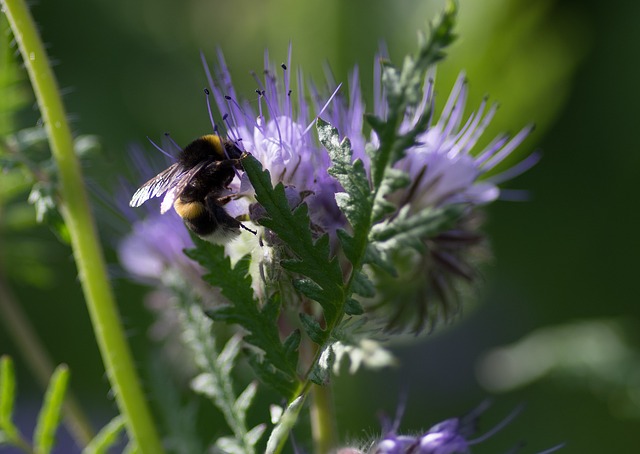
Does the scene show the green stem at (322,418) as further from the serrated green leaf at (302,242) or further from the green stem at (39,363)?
the green stem at (39,363)

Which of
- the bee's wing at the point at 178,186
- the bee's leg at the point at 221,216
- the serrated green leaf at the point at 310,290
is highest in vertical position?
the bee's wing at the point at 178,186

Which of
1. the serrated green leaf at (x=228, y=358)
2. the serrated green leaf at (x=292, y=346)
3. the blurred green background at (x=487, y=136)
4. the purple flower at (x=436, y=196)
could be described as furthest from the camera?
the blurred green background at (x=487, y=136)

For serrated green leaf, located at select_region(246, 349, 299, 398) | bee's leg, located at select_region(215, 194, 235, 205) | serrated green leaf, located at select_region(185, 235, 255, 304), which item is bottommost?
serrated green leaf, located at select_region(246, 349, 299, 398)

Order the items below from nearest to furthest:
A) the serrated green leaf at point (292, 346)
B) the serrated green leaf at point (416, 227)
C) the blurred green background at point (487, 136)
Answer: the serrated green leaf at point (416, 227)
the serrated green leaf at point (292, 346)
the blurred green background at point (487, 136)

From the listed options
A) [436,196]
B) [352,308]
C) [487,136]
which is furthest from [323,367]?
[487,136]

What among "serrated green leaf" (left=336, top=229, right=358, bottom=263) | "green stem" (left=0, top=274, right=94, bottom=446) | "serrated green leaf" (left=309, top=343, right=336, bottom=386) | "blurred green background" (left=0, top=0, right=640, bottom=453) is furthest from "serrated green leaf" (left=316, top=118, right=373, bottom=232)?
"blurred green background" (left=0, top=0, right=640, bottom=453)

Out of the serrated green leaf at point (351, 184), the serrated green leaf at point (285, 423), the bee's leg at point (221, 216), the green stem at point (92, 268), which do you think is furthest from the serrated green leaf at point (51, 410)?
the serrated green leaf at point (351, 184)

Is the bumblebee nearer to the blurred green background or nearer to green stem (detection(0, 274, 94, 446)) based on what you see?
green stem (detection(0, 274, 94, 446))

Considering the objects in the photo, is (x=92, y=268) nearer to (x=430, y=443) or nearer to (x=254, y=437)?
(x=254, y=437)
